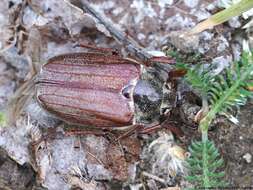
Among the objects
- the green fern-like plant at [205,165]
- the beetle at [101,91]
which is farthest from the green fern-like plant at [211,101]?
the beetle at [101,91]

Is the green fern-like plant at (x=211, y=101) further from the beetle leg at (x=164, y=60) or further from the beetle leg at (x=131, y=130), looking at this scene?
the beetle leg at (x=131, y=130)

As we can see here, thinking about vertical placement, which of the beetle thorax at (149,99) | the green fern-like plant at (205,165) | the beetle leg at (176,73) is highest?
the beetle leg at (176,73)

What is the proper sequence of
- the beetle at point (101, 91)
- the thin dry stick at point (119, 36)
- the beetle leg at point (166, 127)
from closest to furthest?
the beetle at point (101, 91) < the beetle leg at point (166, 127) < the thin dry stick at point (119, 36)

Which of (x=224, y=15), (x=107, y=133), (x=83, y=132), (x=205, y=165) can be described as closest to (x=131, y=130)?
(x=107, y=133)

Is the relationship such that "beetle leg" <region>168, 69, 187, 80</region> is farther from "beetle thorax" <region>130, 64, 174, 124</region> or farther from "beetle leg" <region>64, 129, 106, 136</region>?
"beetle leg" <region>64, 129, 106, 136</region>

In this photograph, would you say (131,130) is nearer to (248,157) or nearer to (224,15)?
(248,157)

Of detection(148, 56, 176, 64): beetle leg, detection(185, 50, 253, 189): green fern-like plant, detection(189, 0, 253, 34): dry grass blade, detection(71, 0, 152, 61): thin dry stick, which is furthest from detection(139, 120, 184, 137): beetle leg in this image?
detection(189, 0, 253, 34): dry grass blade
